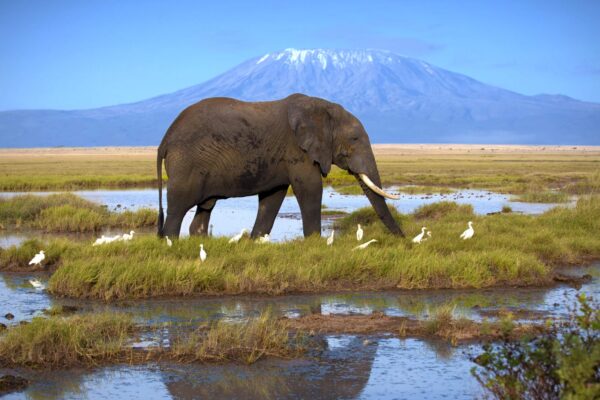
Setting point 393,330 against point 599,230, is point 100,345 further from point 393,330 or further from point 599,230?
point 599,230

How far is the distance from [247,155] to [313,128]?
1.35m

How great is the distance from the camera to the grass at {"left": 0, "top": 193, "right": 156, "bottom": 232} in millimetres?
23281

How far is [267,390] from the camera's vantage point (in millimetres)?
8562

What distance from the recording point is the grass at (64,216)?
23.3 metres

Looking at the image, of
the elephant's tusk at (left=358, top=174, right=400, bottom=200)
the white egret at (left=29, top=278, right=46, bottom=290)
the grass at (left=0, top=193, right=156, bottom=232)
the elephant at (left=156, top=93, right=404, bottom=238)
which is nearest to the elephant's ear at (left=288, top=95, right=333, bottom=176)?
the elephant at (left=156, top=93, right=404, bottom=238)

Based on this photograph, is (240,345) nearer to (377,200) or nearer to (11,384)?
(11,384)

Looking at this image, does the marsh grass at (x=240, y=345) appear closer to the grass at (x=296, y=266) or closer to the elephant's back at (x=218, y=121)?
the grass at (x=296, y=266)

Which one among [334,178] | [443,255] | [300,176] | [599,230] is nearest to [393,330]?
[443,255]

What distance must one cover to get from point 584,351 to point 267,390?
134 inches

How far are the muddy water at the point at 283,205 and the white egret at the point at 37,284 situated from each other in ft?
16.7

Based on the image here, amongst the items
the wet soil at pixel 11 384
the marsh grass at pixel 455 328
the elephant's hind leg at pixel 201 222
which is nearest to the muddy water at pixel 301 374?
the wet soil at pixel 11 384

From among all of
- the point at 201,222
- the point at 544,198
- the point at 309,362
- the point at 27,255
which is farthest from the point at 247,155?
the point at 544,198

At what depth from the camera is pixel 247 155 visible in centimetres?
1611

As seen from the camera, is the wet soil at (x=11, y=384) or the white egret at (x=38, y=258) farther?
the white egret at (x=38, y=258)
